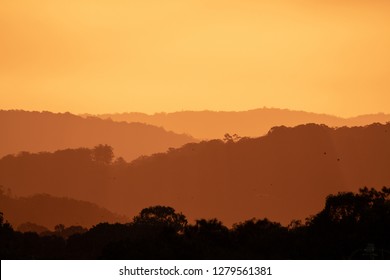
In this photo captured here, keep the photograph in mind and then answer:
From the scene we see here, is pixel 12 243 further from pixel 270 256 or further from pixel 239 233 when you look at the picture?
pixel 270 256

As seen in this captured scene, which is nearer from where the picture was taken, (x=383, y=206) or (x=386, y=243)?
(x=386, y=243)

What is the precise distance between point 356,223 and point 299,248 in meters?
12.9

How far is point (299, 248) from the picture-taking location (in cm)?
13988

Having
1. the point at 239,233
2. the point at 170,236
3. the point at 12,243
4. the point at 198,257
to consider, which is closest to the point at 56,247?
the point at 12,243

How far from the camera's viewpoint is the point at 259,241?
15288cm

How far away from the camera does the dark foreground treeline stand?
12731 cm

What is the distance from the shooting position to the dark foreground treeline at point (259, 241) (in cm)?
12731
